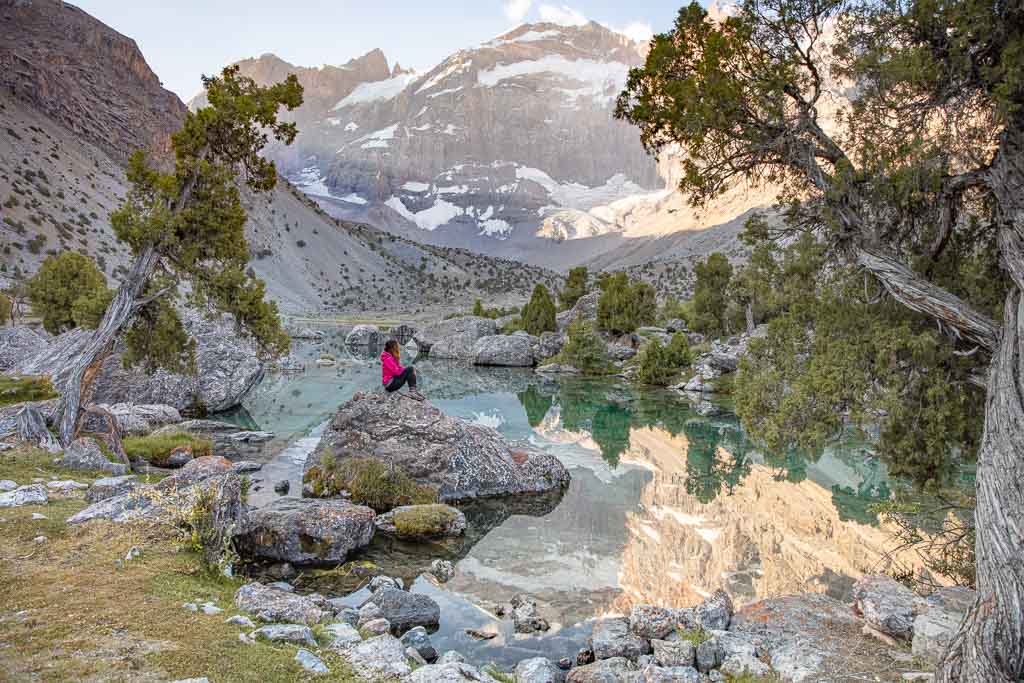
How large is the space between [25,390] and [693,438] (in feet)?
62.2

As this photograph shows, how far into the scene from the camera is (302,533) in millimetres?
10008

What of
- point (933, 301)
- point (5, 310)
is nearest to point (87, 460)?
point (933, 301)

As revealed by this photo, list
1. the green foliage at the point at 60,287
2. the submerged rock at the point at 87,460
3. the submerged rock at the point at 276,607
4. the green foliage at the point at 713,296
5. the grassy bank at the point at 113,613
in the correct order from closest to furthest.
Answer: the grassy bank at the point at 113,613
the submerged rock at the point at 276,607
the submerged rock at the point at 87,460
the green foliage at the point at 60,287
the green foliage at the point at 713,296

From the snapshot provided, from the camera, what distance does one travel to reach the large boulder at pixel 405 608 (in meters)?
8.00

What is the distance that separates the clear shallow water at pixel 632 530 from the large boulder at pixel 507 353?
19.1 metres

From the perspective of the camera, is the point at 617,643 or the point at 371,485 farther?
the point at 371,485

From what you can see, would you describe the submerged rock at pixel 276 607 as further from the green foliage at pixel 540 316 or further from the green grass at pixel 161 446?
the green foliage at pixel 540 316

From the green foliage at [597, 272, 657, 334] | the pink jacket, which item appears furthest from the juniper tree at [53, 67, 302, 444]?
the green foliage at [597, 272, 657, 334]

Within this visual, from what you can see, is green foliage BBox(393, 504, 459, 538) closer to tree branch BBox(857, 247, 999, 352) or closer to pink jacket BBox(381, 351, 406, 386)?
pink jacket BBox(381, 351, 406, 386)

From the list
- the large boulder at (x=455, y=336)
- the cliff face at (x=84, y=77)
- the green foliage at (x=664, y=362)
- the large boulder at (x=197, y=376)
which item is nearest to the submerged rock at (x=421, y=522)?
the large boulder at (x=197, y=376)

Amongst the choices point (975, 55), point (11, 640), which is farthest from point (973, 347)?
point (11, 640)

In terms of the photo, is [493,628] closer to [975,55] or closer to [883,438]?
[883,438]

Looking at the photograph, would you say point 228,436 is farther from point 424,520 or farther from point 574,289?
point 574,289

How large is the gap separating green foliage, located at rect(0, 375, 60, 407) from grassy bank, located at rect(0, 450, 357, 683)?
6907 millimetres
